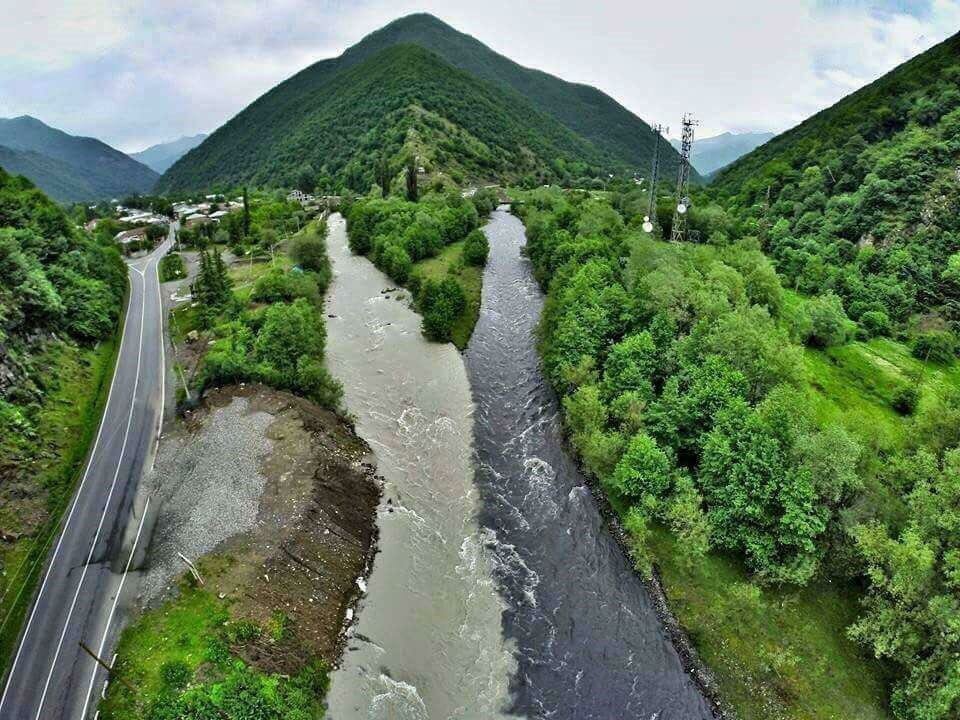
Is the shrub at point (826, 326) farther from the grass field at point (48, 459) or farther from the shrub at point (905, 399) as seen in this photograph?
the grass field at point (48, 459)

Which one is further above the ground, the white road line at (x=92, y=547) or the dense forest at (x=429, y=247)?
the dense forest at (x=429, y=247)

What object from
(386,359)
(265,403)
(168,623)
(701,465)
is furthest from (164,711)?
(386,359)

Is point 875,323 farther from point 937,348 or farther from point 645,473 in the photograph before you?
point 645,473

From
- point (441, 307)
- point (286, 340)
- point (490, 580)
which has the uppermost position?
point (441, 307)

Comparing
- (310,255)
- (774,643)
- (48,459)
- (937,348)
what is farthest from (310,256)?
(937,348)

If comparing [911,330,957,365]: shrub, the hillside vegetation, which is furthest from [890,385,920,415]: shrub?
the hillside vegetation

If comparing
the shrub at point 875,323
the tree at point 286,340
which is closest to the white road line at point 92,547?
the tree at point 286,340
